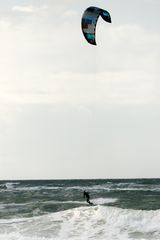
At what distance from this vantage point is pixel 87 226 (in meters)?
20.6

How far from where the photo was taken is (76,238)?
18547 millimetres

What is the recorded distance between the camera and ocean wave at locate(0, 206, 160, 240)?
18.8m

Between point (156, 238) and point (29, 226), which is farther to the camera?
point (29, 226)

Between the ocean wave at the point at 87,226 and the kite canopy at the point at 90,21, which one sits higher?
the kite canopy at the point at 90,21

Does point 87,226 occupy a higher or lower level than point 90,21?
lower

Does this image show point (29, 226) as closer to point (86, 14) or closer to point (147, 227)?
point (147, 227)

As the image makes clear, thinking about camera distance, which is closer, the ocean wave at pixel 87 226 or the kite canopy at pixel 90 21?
the kite canopy at pixel 90 21

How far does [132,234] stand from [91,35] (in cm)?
712

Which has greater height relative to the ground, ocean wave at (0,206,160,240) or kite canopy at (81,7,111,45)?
kite canopy at (81,7,111,45)

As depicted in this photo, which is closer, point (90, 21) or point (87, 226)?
point (90, 21)

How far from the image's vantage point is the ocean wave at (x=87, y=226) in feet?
61.7

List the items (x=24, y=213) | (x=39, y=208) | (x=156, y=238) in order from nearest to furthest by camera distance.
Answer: (x=156, y=238), (x=24, y=213), (x=39, y=208)

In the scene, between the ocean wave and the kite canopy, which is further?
the ocean wave

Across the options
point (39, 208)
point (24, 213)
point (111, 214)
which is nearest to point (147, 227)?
point (111, 214)
